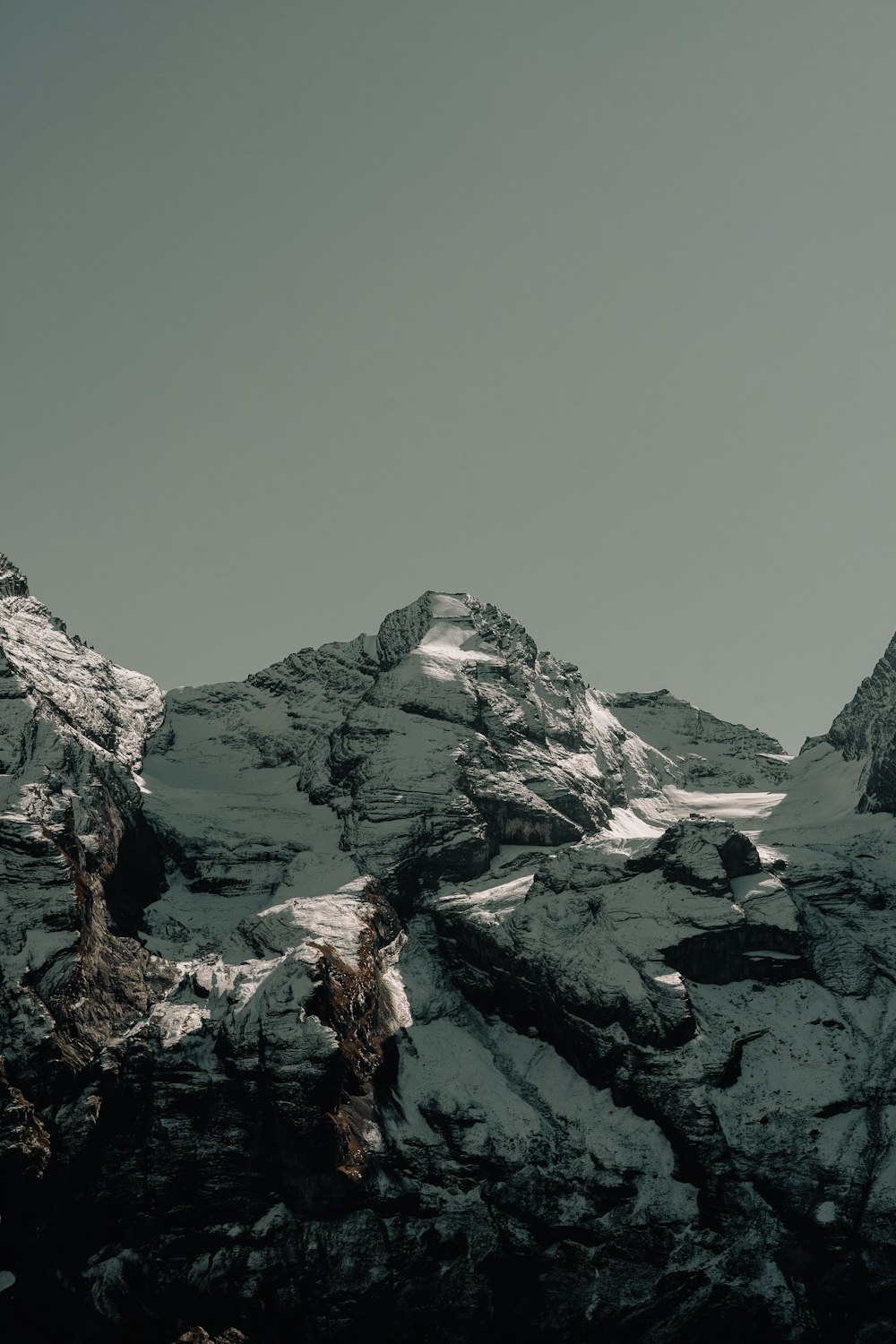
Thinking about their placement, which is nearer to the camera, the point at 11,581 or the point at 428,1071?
the point at 428,1071

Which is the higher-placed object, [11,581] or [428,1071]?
[11,581]

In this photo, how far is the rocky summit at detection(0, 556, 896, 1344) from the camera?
3910 inches

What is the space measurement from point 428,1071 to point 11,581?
383ft

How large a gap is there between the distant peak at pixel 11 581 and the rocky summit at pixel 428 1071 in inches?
1321

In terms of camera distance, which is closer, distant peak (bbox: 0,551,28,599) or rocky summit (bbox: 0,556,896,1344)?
rocky summit (bbox: 0,556,896,1344)

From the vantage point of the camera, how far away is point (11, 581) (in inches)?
7525

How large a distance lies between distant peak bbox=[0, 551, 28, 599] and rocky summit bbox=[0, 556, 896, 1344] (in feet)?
110

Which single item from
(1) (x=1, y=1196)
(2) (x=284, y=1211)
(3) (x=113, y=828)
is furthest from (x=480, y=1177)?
(3) (x=113, y=828)

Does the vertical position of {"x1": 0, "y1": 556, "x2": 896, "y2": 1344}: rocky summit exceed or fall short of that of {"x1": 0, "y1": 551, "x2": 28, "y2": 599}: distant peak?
it falls short

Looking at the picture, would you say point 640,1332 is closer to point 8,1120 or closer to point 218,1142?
point 218,1142

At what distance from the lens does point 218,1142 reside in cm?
Result: 10625

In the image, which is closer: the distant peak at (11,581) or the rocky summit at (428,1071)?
the rocky summit at (428,1071)

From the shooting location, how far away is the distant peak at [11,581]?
18800 cm

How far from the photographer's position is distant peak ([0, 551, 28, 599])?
188000mm
